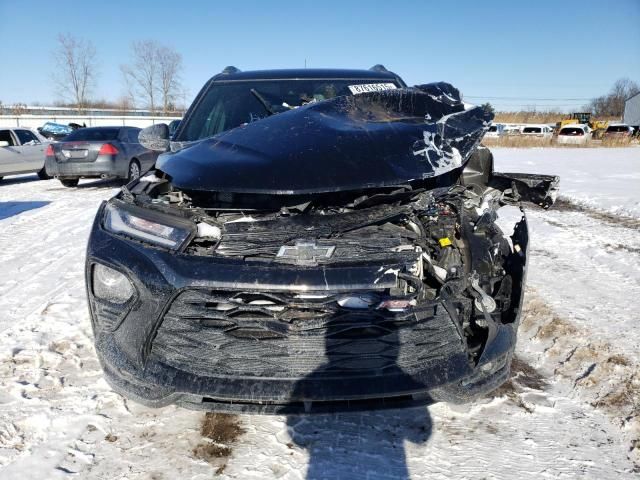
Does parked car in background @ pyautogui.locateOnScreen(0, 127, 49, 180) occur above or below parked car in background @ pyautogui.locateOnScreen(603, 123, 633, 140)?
below

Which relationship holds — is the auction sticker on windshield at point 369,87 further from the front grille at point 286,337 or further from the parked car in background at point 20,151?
the parked car in background at point 20,151

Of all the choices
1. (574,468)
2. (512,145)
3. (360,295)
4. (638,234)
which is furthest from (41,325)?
(512,145)

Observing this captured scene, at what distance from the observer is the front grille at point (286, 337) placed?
74.4 inches

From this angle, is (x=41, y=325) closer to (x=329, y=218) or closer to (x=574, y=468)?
(x=329, y=218)

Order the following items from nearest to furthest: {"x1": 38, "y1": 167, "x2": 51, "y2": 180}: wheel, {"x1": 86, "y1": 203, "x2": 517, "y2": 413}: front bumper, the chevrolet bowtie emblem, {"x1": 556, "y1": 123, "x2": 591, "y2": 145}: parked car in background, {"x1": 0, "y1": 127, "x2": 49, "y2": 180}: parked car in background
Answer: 1. {"x1": 86, "y1": 203, "x2": 517, "y2": 413}: front bumper
2. the chevrolet bowtie emblem
3. {"x1": 0, "y1": 127, "x2": 49, "y2": 180}: parked car in background
4. {"x1": 38, "y1": 167, "x2": 51, "y2": 180}: wheel
5. {"x1": 556, "y1": 123, "x2": 591, "y2": 145}: parked car in background

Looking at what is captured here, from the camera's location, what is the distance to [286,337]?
1911 millimetres

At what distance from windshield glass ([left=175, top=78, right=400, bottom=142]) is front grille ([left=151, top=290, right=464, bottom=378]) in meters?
1.83

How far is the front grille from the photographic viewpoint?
189cm

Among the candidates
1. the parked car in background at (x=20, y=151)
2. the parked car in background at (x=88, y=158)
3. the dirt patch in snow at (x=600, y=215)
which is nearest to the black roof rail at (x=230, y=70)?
the dirt patch in snow at (x=600, y=215)

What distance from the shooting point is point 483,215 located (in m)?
2.77

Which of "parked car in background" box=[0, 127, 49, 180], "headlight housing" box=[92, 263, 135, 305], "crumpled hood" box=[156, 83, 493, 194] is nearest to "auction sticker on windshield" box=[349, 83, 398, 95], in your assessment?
"crumpled hood" box=[156, 83, 493, 194]

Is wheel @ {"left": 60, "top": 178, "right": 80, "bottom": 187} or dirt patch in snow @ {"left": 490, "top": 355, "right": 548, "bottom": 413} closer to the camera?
dirt patch in snow @ {"left": 490, "top": 355, "right": 548, "bottom": 413}

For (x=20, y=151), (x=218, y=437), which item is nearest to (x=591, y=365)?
(x=218, y=437)

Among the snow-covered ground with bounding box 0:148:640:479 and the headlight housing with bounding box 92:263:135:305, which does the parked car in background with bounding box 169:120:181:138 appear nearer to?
the snow-covered ground with bounding box 0:148:640:479
